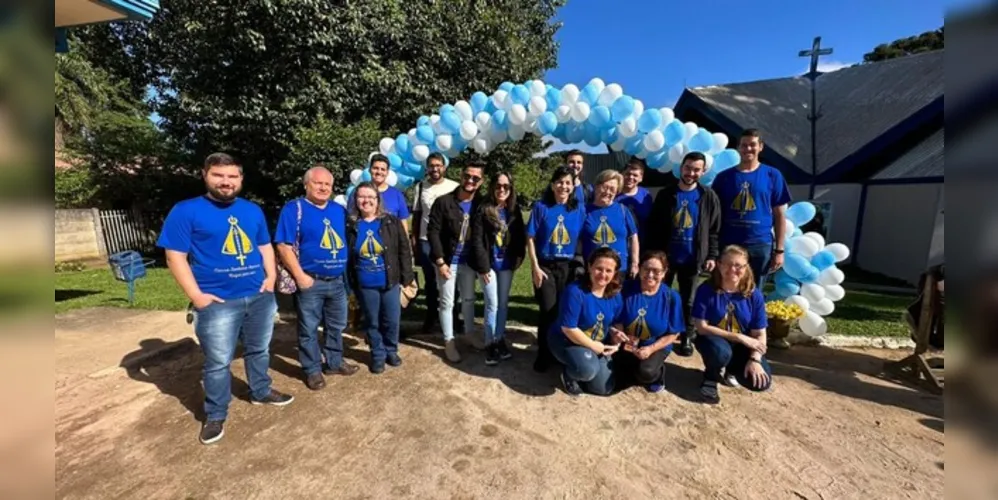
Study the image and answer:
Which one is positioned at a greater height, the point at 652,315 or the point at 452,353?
the point at 652,315

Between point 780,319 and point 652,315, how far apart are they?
2019mm

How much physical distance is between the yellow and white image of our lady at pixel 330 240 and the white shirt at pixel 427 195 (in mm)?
1269

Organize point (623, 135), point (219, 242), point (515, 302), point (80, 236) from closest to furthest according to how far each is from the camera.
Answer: point (219, 242) < point (623, 135) < point (515, 302) < point (80, 236)

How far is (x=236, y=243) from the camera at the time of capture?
128 inches

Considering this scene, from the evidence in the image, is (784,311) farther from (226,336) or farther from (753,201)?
(226,336)

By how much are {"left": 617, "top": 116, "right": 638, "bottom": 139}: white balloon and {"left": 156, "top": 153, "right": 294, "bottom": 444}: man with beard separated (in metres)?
3.68

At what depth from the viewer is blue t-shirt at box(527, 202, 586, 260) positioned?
408cm

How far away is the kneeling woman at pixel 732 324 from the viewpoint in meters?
3.73

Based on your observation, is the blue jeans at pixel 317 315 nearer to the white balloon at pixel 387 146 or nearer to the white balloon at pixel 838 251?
the white balloon at pixel 387 146

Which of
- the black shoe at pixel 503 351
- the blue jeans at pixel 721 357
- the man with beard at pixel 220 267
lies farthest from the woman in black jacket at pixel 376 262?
the blue jeans at pixel 721 357

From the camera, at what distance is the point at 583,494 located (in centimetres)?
272

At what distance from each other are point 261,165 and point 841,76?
1748 cm

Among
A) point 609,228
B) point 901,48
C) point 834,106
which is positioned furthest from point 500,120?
point 901,48

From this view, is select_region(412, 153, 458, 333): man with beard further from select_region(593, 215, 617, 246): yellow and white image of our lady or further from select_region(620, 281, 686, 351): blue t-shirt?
select_region(620, 281, 686, 351): blue t-shirt
